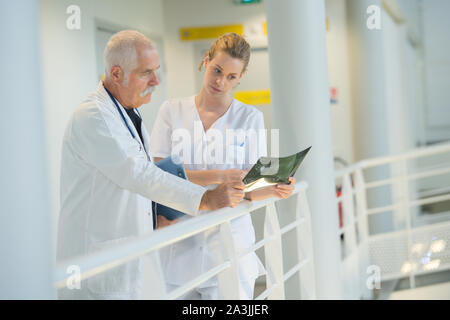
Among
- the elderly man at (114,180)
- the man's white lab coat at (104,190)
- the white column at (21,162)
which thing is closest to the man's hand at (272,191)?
the elderly man at (114,180)

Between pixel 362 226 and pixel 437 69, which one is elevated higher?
pixel 437 69

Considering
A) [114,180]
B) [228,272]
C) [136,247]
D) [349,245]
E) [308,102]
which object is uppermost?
[308,102]

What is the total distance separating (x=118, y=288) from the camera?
1359 millimetres

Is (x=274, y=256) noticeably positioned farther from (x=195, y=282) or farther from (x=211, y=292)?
(x=195, y=282)

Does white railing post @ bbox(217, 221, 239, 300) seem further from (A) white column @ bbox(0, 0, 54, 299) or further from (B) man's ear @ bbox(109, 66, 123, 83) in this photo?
(A) white column @ bbox(0, 0, 54, 299)

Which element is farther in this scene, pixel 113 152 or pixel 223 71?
pixel 223 71

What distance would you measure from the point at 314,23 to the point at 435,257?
2140 millimetres

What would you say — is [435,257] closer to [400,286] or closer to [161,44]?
[400,286]

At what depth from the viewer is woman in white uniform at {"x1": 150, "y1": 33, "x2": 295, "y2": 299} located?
1.60 meters

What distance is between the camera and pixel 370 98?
4594mm

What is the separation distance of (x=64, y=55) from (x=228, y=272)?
5.26 feet

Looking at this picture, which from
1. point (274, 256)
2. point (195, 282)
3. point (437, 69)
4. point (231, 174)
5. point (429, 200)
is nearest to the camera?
point (195, 282)

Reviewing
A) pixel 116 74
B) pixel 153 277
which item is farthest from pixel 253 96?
pixel 153 277
